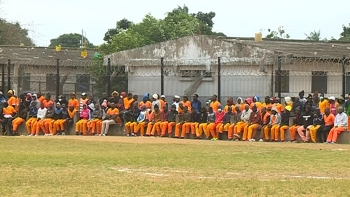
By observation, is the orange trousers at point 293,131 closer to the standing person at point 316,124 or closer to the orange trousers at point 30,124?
the standing person at point 316,124

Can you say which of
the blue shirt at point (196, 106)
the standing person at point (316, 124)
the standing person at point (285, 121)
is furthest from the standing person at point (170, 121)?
the standing person at point (316, 124)

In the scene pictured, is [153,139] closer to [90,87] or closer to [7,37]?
[90,87]

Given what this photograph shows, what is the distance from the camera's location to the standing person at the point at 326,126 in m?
25.1

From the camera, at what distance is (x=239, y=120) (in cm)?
2742

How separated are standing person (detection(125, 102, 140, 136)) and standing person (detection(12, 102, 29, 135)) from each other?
172 inches

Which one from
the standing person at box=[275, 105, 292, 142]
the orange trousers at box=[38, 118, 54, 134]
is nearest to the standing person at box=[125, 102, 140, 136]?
the orange trousers at box=[38, 118, 54, 134]

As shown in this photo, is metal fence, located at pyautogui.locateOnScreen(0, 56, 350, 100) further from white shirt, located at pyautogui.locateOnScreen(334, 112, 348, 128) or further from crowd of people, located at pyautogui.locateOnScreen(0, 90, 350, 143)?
white shirt, located at pyautogui.locateOnScreen(334, 112, 348, 128)

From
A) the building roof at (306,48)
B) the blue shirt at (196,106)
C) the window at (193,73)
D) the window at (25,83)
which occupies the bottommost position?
the blue shirt at (196,106)

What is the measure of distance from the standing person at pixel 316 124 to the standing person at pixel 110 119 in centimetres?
746

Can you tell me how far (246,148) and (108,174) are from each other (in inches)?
318

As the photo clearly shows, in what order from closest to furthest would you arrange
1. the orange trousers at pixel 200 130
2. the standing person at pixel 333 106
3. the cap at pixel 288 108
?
the standing person at pixel 333 106 → the cap at pixel 288 108 → the orange trousers at pixel 200 130

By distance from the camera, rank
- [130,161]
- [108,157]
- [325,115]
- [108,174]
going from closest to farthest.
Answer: [108,174] → [130,161] → [108,157] → [325,115]

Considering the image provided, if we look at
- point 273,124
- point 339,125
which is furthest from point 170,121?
→ point 339,125

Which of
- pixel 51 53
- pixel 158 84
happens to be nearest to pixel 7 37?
pixel 51 53
